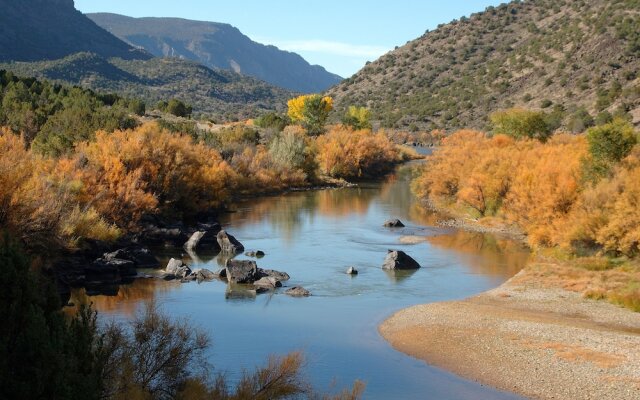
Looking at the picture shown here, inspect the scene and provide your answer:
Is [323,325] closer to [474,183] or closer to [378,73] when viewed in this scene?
[474,183]

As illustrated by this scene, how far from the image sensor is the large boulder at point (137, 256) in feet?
116

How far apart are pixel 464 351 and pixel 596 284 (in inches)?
425

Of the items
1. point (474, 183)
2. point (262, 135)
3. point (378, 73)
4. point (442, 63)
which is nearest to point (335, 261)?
point (474, 183)

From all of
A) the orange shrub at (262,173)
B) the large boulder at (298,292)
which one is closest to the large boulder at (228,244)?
the large boulder at (298,292)

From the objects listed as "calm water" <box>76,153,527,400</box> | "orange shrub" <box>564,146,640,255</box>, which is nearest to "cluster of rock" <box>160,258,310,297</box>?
"calm water" <box>76,153,527,400</box>

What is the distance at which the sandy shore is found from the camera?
70.2 feet

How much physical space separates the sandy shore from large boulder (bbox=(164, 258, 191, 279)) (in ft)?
33.8

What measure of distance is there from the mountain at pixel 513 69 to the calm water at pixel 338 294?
3926 centimetres

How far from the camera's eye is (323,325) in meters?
27.2

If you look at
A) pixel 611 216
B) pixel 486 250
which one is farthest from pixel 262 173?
pixel 611 216

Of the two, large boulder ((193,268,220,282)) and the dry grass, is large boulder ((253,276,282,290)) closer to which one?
large boulder ((193,268,220,282))

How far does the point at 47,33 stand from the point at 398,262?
404 ft

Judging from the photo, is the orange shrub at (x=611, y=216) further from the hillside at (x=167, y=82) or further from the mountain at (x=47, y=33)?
the mountain at (x=47, y=33)

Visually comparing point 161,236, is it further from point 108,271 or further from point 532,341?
point 532,341
